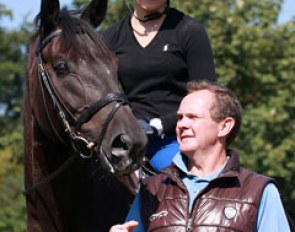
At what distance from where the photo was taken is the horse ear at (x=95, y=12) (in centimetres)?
552

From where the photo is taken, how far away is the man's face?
4254 millimetres

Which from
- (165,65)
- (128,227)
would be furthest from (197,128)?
(165,65)

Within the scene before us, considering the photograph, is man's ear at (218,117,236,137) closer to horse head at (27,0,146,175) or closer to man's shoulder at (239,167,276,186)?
man's shoulder at (239,167,276,186)

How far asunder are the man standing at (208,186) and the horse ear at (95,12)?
1.28 metres

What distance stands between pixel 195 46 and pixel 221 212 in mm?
1611

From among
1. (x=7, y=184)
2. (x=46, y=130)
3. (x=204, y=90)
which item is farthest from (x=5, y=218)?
(x=204, y=90)

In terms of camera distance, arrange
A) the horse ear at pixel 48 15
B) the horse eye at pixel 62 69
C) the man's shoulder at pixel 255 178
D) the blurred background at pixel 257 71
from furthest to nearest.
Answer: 1. the blurred background at pixel 257 71
2. the horse ear at pixel 48 15
3. the horse eye at pixel 62 69
4. the man's shoulder at pixel 255 178

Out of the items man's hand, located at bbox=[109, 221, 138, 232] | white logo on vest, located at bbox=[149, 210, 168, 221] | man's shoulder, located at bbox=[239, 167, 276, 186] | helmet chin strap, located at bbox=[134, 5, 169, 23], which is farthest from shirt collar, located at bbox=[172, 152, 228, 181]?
helmet chin strap, located at bbox=[134, 5, 169, 23]

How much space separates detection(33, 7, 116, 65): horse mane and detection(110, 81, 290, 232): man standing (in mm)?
856

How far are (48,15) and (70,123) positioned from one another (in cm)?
68

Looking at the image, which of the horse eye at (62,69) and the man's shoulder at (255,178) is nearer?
the man's shoulder at (255,178)

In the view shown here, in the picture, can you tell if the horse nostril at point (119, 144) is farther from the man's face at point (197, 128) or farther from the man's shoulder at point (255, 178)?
the man's shoulder at point (255, 178)

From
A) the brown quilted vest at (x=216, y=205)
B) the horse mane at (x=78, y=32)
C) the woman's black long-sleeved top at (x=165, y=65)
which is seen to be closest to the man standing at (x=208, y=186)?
the brown quilted vest at (x=216, y=205)

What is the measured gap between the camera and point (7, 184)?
1966 cm
